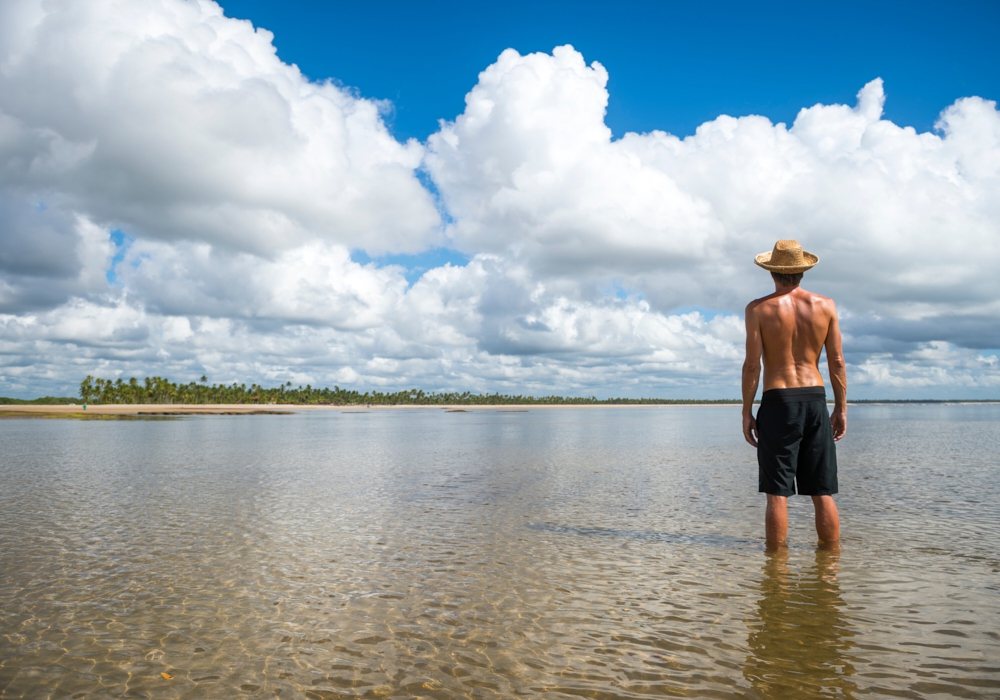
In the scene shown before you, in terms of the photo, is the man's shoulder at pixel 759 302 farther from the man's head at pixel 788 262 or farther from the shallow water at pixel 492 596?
the shallow water at pixel 492 596

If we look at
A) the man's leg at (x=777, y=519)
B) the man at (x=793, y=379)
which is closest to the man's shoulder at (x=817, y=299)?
the man at (x=793, y=379)

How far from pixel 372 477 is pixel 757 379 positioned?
45.2 feet

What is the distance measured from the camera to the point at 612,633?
5.75 m

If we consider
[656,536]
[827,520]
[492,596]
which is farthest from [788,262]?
[492,596]

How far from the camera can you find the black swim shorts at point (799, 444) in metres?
7.80

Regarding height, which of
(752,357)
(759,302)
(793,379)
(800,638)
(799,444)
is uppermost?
(759,302)

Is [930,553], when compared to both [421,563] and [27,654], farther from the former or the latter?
[27,654]

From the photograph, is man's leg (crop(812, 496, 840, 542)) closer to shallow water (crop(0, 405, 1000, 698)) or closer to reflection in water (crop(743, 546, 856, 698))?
shallow water (crop(0, 405, 1000, 698))

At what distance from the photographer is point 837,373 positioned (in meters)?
8.27

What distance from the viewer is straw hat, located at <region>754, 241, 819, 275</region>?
8.05 meters

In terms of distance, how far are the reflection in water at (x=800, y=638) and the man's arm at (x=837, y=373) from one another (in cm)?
189

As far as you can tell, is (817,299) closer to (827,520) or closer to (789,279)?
(789,279)

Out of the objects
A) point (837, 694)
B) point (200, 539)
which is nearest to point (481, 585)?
point (837, 694)

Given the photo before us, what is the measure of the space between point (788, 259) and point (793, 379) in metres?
1.59
